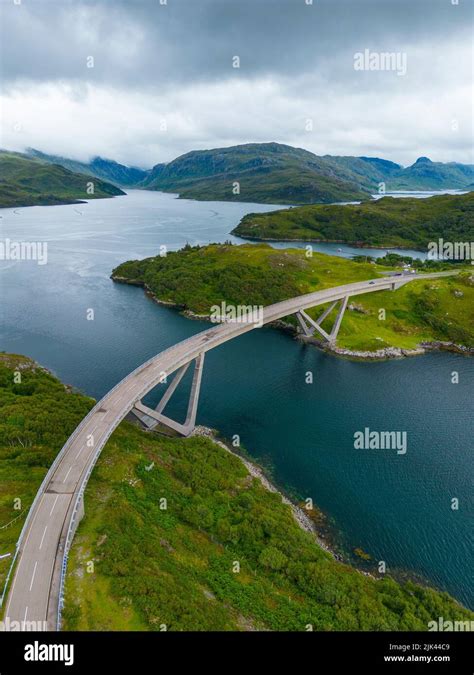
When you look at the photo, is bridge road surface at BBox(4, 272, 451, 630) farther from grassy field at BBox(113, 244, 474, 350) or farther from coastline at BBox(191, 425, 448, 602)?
grassy field at BBox(113, 244, 474, 350)

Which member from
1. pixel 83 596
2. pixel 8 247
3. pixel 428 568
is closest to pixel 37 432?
pixel 83 596

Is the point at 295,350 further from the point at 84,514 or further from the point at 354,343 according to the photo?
the point at 84,514

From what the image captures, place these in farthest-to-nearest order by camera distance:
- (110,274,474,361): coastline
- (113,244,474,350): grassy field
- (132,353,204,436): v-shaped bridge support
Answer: (113,244,474,350): grassy field < (110,274,474,361): coastline < (132,353,204,436): v-shaped bridge support

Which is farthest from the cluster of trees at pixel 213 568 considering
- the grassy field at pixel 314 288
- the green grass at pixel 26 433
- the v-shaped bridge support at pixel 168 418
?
the grassy field at pixel 314 288

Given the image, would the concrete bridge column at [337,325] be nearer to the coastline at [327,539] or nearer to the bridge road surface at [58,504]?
the bridge road surface at [58,504]

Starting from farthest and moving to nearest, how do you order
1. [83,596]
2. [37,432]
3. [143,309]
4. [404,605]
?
[143,309]
[37,432]
[404,605]
[83,596]

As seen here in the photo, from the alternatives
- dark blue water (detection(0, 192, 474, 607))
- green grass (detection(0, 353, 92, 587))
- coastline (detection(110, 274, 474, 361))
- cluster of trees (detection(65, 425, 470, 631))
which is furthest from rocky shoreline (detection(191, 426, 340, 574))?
coastline (detection(110, 274, 474, 361))

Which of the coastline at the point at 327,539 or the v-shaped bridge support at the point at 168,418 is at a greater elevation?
the v-shaped bridge support at the point at 168,418
